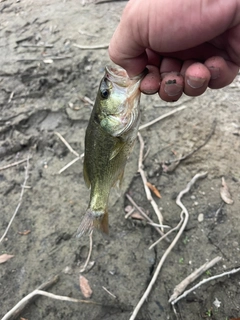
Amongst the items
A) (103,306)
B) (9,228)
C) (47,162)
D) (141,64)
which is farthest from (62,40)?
(103,306)

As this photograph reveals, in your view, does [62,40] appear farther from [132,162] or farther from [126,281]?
[126,281]

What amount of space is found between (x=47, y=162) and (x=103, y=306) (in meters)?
1.45

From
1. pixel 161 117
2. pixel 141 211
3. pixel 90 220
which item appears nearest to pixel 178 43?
pixel 90 220

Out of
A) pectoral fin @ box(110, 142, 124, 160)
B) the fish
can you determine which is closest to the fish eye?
the fish

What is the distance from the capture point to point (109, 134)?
1.99 meters

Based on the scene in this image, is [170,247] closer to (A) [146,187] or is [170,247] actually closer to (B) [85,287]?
(A) [146,187]

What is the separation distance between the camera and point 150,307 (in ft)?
8.08

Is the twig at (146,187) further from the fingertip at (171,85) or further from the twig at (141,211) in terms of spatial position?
the fingertip at (171,85)

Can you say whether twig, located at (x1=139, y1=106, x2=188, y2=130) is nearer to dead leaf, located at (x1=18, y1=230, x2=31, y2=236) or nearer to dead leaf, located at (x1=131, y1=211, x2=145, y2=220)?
dead leaf, located at (x1=131, y1=211, x2=145, y2=220)

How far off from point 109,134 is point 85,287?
1231 mm

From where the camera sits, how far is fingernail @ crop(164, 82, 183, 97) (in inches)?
74.9

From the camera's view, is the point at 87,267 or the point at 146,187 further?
the point at 146,187

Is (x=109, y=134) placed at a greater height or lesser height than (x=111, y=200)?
greater

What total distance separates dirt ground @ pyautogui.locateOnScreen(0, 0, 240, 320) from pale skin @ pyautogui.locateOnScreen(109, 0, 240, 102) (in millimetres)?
1240
